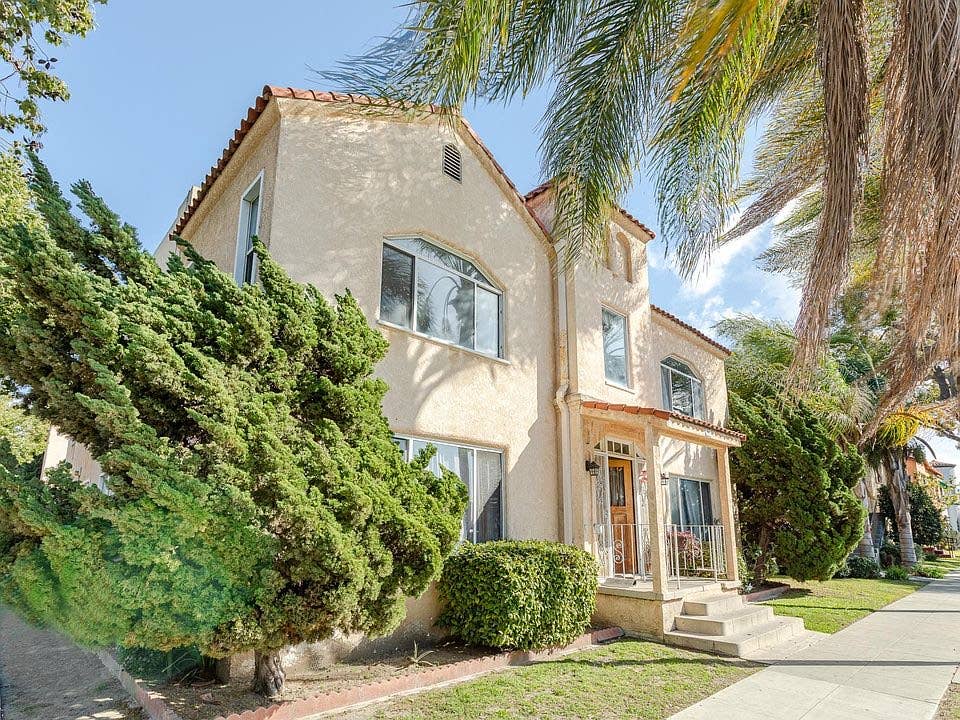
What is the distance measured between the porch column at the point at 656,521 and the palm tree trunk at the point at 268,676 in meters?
7.12

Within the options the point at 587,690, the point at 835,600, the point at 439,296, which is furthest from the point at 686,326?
the point at 587,690

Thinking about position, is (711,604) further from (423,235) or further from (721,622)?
(423,235)

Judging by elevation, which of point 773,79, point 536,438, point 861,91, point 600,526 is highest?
point 773,79

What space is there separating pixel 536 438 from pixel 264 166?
733 centimetres

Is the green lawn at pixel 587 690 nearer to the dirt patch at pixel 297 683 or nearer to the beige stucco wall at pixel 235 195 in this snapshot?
the dirt patch at pixel 297 683

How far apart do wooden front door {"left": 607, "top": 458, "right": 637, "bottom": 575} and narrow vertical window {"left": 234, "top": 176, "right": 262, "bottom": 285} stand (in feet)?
30.4

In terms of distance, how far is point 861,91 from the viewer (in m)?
5.96

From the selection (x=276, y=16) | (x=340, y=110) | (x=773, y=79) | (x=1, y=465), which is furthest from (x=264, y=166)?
(x=773, y=79)

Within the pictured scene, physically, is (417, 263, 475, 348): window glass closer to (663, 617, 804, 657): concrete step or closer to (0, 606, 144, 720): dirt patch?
(663, 617, 804, 657): concrete step

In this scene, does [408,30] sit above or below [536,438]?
above

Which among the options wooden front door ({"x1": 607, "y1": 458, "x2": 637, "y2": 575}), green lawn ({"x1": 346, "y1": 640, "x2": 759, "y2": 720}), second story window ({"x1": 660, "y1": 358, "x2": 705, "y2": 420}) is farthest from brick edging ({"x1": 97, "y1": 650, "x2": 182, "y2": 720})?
second story window ({"x1": 660, "y1": 358, "x2": 705, "y2": 420})

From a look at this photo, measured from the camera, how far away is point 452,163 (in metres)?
11.9

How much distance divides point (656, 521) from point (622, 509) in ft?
11.3

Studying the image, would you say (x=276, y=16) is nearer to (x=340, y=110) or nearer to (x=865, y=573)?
(x=340, y=110)
